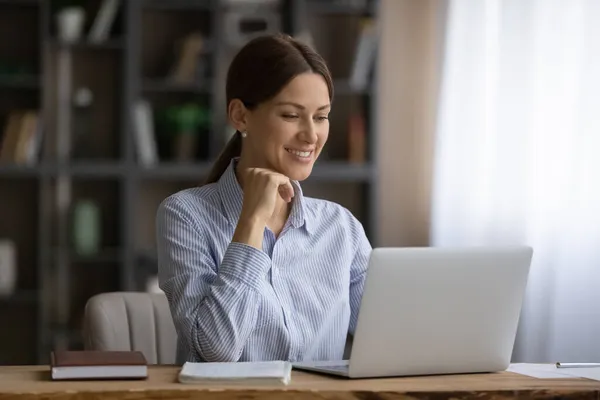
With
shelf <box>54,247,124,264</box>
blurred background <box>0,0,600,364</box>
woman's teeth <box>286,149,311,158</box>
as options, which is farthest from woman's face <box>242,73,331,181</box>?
shelf <box>54,247,124,264</box>

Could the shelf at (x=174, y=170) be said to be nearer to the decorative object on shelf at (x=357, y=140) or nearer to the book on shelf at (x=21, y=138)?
the book on shelf at (x=21, y=138)

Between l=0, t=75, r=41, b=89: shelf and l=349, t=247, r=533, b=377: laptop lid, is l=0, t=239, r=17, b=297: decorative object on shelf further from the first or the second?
l=349, t=247, r=533, b=377: laptop lid

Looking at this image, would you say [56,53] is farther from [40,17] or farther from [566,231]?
[566,231]

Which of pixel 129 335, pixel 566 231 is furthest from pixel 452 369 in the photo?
pixel 566 231

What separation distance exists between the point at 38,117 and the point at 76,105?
0.80 ft

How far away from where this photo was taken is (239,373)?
1.77 metres

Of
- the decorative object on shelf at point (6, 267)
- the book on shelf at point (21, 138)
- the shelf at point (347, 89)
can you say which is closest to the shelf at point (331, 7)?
the shelf at point (347, 89)

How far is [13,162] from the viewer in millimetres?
4781

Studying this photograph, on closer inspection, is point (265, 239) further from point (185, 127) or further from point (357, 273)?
point (185, 127)

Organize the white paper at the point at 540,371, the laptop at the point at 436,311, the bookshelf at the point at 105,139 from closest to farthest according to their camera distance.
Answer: the laptop at the point at 436,311 → the white paper at the point at 540,371 → the bookshelf at the point at 105,139

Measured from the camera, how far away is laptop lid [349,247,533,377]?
5.90 ft

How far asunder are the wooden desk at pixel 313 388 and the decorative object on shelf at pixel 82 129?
3183 millimetres

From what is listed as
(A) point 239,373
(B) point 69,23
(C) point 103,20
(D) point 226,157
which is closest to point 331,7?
(C) point 103,20

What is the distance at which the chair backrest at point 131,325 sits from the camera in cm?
244
